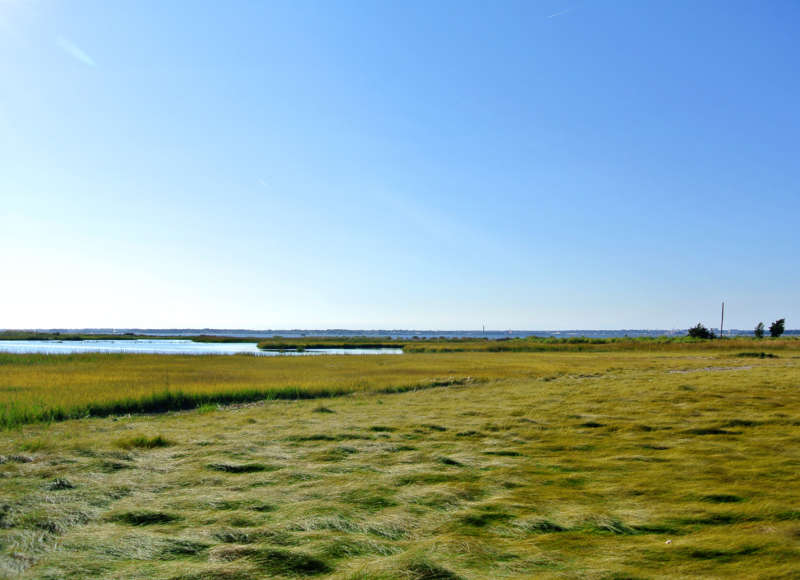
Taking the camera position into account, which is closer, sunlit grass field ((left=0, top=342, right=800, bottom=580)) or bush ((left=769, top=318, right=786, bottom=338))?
sunlit grass field ((left=0, top=342, right=800, bottom=580))

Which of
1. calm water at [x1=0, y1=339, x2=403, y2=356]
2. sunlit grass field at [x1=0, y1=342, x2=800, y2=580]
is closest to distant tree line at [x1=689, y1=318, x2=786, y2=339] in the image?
calm water at [x1=0, y1=339, x2=403, y2=356]

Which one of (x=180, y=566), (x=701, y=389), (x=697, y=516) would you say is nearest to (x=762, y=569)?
(x=697, y=516)

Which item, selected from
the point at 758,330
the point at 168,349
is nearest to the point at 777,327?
the point at 758,330

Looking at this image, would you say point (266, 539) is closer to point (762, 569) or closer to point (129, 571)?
point (129, 571)

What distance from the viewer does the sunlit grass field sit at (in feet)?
13.1

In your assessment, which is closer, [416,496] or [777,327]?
[416,496]

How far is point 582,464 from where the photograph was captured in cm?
720

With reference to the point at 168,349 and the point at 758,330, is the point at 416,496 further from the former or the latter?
the point at 758,330

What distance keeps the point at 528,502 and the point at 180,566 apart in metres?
3.47

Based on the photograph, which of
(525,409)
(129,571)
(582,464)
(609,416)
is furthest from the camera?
(525,409)

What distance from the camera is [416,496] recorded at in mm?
5754

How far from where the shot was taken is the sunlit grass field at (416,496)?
398 centimetres

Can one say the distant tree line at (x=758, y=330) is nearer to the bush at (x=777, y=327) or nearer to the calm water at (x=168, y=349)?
the bush at (x=777, y=327)

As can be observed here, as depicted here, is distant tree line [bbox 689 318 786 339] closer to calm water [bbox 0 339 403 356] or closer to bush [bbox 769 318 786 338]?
bush [bbox 769 318 786 338]
